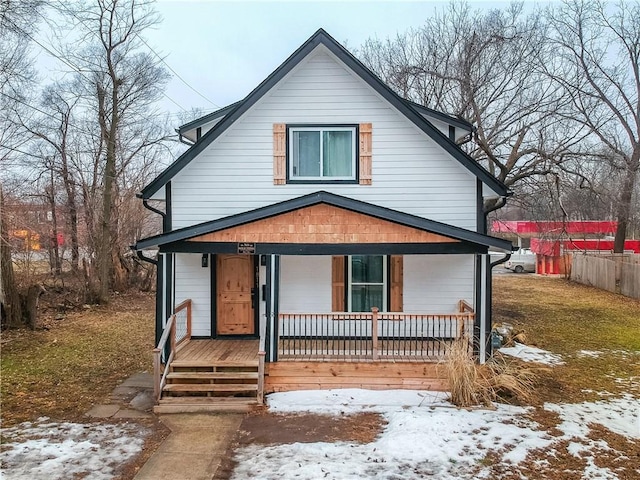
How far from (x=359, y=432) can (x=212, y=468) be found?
217 cm

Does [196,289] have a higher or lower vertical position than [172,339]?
higher

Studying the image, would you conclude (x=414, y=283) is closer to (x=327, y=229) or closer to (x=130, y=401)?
(x=327, y=229)

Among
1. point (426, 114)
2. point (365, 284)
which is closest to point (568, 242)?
point (426, 114)

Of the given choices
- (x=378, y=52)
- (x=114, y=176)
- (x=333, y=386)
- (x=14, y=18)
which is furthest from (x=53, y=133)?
(x=333, y=386)

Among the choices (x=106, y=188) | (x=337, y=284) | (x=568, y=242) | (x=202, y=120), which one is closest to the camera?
(x=337, y=284)

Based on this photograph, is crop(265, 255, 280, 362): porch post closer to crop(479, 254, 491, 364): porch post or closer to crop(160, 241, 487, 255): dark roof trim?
crop(160, 241, 487, 255): dark roof trim

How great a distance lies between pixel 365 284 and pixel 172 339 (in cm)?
424

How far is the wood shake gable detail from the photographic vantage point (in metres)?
8.43

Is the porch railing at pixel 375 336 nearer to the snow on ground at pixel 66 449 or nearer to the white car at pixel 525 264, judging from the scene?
the snow on ground at pixel 66 449

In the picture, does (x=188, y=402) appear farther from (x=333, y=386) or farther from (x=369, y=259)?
(x=369, y=259)

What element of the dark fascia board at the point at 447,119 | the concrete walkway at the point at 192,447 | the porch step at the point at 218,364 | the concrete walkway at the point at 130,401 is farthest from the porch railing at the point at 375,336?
the dark fascia board at the point at 447,119

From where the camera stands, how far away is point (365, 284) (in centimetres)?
1009

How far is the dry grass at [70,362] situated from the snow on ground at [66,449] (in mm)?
568

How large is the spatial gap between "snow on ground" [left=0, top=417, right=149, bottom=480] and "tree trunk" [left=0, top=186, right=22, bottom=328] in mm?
7440
